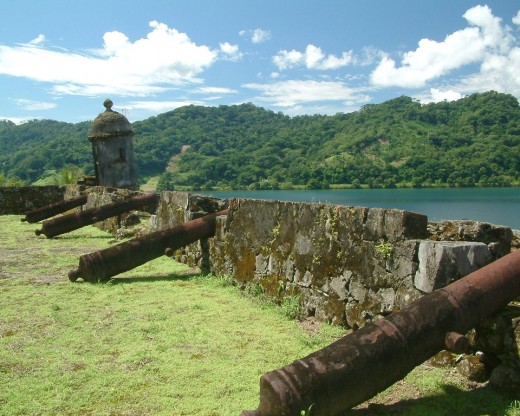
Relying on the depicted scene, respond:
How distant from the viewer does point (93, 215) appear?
12211 millimetres

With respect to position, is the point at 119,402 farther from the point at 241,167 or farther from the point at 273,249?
the point at 241,167

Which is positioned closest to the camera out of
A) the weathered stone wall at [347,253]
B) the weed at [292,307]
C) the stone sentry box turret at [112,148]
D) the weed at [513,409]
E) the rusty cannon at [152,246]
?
the weed at [513,409]

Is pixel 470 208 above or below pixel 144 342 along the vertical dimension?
below

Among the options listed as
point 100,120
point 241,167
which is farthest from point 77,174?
point 241,167

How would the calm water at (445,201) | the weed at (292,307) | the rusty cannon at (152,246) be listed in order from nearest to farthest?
the weed at (292,307) → the rusty cannon at (152,246) → the calm water at (445,201)

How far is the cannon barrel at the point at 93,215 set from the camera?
1209cm

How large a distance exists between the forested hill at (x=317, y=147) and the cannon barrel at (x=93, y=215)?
4177 centimetres

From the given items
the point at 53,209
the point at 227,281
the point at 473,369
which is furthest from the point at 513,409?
the point at 53,209

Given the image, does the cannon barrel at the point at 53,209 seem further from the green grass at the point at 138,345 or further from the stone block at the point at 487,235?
the stone block at the point at 487,235

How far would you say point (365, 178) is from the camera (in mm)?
77562

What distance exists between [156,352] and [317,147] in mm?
98591

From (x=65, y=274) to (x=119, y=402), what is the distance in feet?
16.5

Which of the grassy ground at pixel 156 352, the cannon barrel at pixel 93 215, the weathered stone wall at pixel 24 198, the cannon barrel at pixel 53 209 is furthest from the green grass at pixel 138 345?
the weathered stone wall at pixel 24 198

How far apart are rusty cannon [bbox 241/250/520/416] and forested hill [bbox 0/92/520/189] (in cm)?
5227
